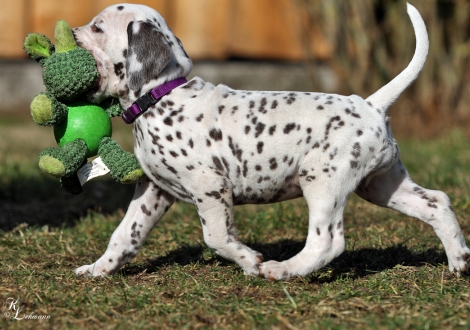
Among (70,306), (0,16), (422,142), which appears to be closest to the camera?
(70,306)

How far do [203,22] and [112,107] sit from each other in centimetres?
755

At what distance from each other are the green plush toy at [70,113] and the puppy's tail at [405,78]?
4.82 feet

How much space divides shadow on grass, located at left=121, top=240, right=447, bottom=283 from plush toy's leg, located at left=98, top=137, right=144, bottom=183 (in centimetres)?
62

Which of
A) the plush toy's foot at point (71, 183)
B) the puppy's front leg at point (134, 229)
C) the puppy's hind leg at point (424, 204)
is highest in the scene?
the puppy's hind leg at point (424, 204)

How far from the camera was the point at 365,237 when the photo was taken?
5418 mm

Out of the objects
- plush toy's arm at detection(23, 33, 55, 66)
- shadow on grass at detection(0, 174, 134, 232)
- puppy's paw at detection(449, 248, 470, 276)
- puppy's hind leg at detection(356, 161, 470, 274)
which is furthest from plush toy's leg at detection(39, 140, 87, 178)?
puppy's paw at detection(449, 248, 470, 276)

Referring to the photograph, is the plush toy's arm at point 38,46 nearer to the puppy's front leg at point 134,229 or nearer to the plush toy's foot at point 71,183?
the plush toy's foot at point 71,183

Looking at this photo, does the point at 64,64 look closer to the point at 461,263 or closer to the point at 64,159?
the point at 64,159

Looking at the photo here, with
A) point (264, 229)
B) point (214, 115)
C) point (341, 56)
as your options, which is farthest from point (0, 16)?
point (214, 115)

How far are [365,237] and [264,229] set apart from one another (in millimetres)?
780

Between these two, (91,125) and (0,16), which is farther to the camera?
(0,16)

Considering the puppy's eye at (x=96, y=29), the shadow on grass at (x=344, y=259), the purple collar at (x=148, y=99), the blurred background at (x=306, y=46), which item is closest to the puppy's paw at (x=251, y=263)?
the shadow on grass at (x=344, y=259)

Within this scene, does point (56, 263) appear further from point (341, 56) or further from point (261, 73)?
point (261, 73)

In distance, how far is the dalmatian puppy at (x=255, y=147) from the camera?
4141 mm
